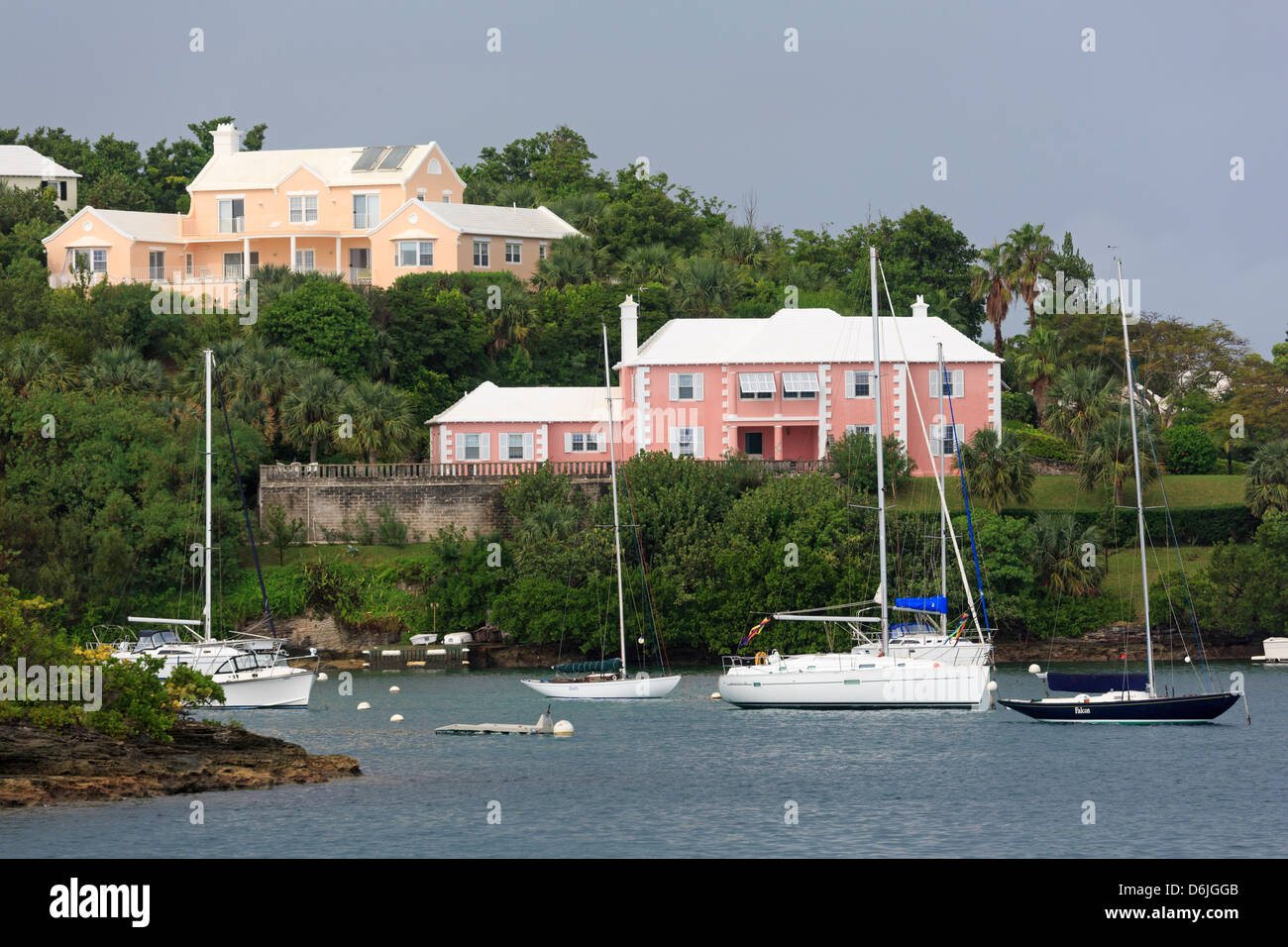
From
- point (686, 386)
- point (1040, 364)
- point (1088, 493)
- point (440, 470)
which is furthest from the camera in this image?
point (1040, 364)

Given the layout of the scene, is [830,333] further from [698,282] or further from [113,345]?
[113,345]

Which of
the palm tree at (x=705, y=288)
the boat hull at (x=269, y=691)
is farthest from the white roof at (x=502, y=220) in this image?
the boat hull at (x=269, y=691)

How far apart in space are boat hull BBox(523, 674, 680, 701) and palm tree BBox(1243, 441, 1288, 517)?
29127mm

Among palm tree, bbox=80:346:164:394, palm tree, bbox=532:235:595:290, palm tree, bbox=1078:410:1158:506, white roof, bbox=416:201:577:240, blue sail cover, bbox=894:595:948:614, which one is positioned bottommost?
blue sail cover, bbox=894:595:948:614

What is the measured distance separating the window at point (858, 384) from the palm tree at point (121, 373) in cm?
3052

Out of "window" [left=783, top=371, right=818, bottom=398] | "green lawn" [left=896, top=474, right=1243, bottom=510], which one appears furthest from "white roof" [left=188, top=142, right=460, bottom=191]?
"green lawn" [left=896, top=474, right=1243, bottom=510]

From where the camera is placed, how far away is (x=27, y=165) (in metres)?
119

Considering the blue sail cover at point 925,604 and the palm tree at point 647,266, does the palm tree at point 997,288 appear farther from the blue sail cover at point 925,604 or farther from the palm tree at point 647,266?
the blue sail cover at point 925,604

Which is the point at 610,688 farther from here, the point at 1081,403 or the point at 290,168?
the point at 290,168

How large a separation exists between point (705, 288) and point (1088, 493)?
2562 cm

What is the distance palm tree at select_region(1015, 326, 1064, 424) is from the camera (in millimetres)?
89625

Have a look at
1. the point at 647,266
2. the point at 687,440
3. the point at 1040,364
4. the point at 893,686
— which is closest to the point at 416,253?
the point at 647,266

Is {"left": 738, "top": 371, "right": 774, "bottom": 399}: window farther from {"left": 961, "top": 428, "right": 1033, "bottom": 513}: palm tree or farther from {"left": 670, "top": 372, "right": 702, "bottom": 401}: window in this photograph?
{"left": 961, "top": 428, "right": 1033, "bottom": 513}: palm tree

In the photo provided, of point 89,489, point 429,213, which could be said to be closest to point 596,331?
point 429,213
